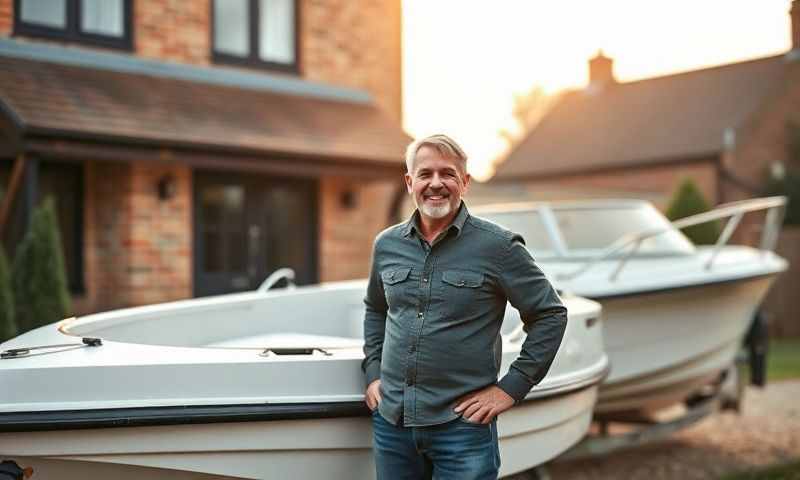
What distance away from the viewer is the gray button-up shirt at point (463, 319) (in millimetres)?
2674

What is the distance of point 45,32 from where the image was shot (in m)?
7.84

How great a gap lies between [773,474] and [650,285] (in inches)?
55.3

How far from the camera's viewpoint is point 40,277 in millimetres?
6250

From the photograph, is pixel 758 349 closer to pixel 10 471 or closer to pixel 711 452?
pixel 711 452

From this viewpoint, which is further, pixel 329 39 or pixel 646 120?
pixel 646 120

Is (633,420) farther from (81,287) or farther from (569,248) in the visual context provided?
(81,287)

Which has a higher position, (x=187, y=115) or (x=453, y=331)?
(x=187, y=115)

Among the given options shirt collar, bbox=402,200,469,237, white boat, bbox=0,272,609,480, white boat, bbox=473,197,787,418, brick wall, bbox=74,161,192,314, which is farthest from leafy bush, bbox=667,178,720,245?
shirt collar, bbox=402,200,469,237

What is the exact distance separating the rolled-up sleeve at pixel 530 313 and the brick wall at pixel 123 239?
6.19 m

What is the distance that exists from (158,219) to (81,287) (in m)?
0.94

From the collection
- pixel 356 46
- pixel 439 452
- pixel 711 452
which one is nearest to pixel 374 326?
pixel 439 452

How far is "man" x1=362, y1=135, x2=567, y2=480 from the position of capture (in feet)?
8.74

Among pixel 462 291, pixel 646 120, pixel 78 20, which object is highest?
pixel 646 120

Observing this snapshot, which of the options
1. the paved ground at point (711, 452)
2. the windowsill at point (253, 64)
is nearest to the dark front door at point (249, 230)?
the windowsill at point (253, 64)
